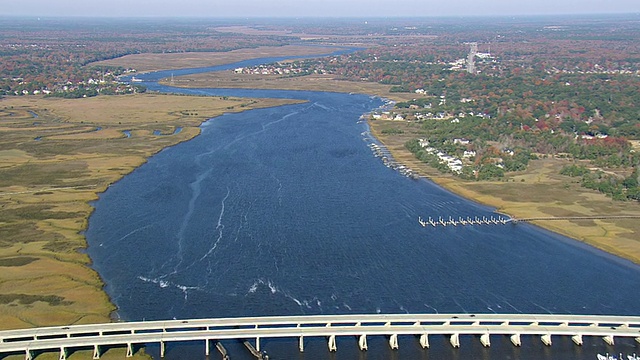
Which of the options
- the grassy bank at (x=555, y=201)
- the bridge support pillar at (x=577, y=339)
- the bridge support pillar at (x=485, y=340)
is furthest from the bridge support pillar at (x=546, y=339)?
the grassy bank at (x=555, y=201)

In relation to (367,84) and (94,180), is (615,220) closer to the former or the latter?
(94,180)

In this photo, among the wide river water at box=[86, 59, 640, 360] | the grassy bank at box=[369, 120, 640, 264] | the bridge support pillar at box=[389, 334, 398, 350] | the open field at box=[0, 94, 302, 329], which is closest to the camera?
the bridge support pillar at box=[389, 334, 398, 350]

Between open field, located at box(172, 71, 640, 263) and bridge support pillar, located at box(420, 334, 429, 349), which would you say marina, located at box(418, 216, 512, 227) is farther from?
bridge support pillar, located at box(420, 334, 429, 349)

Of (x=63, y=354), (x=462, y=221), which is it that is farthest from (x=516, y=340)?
(x=63, y=354)

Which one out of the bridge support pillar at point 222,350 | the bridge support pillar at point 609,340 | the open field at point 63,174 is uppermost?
the open field at point 63,174

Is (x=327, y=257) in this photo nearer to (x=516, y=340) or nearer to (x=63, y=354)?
(x=516, y=340)

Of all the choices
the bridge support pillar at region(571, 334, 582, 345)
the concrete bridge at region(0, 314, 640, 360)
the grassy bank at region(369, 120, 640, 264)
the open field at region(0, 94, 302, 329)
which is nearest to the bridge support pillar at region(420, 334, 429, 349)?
the concrete bridge at region(0, 314, 640, 360)

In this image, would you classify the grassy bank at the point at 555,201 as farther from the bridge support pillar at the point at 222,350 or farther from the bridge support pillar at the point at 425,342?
the bridge support pillar at the point at 222,350
